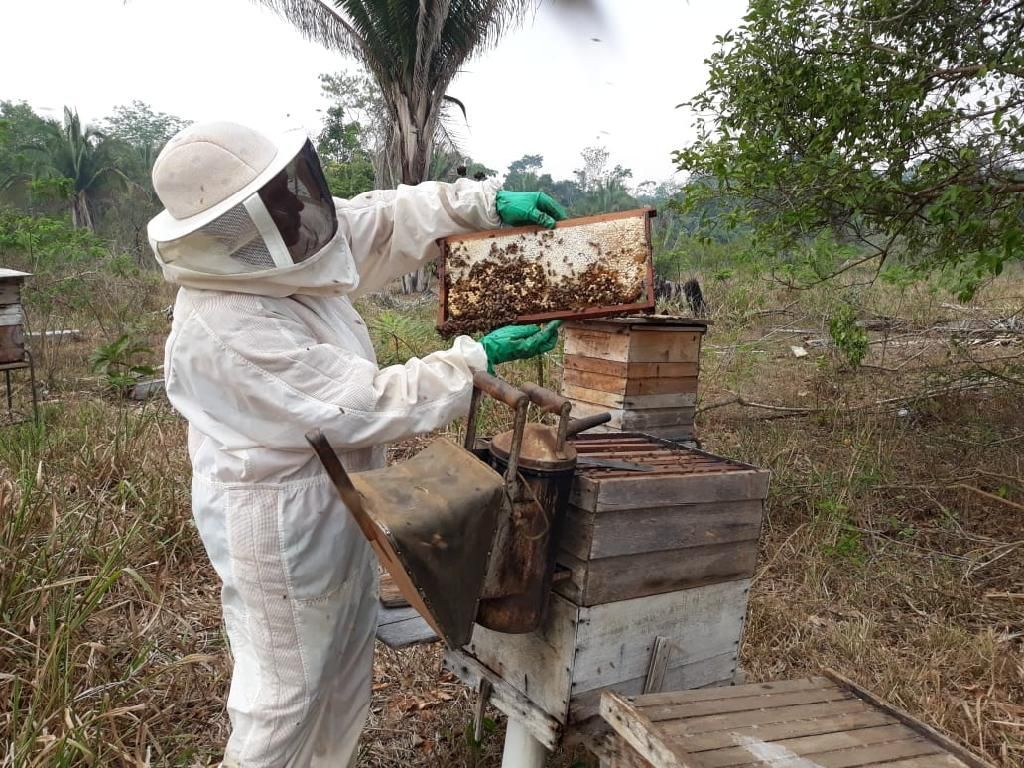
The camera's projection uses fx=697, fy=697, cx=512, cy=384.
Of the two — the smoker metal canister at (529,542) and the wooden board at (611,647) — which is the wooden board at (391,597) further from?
the smoker metal canister at (529,542)

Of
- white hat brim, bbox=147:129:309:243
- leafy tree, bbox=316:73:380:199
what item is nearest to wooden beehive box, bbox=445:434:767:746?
white hat brim, bbox=147:129:309:243

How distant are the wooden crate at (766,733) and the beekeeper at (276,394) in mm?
904

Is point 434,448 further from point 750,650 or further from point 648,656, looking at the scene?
point 750,650

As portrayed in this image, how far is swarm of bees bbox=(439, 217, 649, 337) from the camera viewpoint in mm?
2662

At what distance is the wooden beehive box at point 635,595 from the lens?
1776 millimetres

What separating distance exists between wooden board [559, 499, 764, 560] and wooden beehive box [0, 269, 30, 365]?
531cm

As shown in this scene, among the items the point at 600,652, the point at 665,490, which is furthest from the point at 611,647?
the point at 665,490

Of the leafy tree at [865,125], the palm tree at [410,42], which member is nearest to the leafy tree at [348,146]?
the palm tree at [410,42]

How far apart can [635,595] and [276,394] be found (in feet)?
3.59

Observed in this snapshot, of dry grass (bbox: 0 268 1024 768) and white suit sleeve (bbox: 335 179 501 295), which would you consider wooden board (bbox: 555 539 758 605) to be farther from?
white suit sleeve (bbox: 335 179 501 295)

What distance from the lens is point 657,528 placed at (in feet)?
→ 6.06

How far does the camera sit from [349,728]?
2.39 metres

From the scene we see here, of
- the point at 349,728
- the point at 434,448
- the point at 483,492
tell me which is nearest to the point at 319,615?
the point at 349,728

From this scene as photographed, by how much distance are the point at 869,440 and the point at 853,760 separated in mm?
4441
